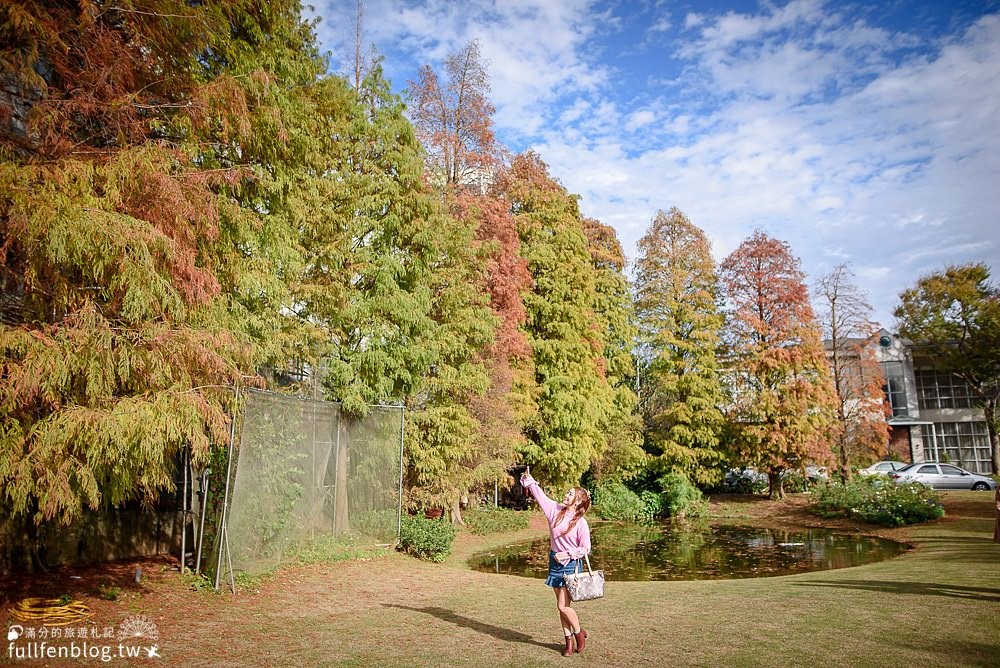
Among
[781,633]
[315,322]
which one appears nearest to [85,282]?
[315,322]

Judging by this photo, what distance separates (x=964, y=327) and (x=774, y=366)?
555 inches

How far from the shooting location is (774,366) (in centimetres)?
2334

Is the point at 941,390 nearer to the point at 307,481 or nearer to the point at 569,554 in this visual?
the point at 307,481

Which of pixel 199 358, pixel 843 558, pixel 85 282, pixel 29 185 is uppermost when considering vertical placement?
pixel 29 185

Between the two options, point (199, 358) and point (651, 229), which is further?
point (651, 229)

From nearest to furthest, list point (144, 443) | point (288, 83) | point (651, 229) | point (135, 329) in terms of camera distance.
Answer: point (144, 443) → point (135, 329) → point (288, 83) → point (651, 229)

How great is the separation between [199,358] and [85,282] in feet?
4.83

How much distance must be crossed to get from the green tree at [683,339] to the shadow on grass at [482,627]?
703 inches

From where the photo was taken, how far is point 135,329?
6.67 m

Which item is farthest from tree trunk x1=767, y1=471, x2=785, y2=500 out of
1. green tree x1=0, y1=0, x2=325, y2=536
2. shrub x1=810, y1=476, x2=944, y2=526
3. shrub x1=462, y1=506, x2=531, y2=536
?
green tree x1=0, y1=0, x2=325, y2=536

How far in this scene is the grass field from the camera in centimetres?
583

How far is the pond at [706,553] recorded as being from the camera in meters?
12.8

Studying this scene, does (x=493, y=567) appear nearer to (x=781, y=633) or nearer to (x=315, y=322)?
(x=315, y=322)

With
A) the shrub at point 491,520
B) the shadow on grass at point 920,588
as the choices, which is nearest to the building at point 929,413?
the shrub at point 491,520
